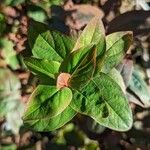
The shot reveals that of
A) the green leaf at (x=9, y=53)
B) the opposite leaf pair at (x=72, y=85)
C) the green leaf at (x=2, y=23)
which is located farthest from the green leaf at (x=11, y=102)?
the opposite leaf pair at (x=72, y=85)

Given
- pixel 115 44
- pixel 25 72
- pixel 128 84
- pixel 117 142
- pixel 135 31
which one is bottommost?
pixel 117 142

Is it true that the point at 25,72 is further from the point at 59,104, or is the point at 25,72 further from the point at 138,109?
the point at 59,104

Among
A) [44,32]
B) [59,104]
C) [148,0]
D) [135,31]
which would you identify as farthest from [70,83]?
[148,0]

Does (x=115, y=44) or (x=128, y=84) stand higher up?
(x=115, y=44)

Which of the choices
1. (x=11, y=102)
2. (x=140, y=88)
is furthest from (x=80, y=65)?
(x=11, y=102)

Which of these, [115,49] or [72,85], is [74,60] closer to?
[72,85]

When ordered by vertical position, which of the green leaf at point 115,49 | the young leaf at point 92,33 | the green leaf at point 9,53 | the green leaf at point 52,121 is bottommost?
the green leaf at point 9,53

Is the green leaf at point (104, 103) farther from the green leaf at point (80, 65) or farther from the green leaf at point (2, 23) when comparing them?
the green leaf at point (2, 23)
